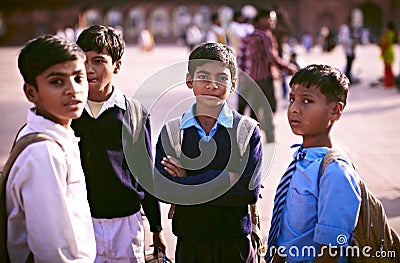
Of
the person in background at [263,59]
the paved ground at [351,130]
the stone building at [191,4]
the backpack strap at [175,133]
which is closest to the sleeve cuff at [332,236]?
the backpack strap at [175,133]

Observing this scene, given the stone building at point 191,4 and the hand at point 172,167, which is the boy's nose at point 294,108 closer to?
the hand at point 172,167

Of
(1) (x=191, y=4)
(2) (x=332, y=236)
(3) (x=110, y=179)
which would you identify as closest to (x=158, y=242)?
(3) (x=110, y=179)

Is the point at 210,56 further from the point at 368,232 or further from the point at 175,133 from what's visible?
the point at 368,232

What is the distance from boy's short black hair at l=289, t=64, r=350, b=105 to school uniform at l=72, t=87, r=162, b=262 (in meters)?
0.73

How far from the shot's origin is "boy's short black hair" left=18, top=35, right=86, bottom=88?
1.71m

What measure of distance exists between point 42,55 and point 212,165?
749 millimetres

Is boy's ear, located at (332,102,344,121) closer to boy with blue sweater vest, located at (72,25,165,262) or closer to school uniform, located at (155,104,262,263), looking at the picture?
school uniform, located at (155,104,262,263)

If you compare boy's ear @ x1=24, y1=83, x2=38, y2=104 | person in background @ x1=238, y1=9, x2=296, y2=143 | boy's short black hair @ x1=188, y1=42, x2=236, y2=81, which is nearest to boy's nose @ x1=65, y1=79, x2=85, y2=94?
boy's ear @ x1=24, y1=83, x2=38, y2=104

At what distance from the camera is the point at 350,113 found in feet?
29.3

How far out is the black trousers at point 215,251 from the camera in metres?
2.15

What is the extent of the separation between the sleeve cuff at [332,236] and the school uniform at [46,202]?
2.46 feet

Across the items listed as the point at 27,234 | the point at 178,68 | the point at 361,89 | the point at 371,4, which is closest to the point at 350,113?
the point at 361,89

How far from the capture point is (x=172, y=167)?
2.04m

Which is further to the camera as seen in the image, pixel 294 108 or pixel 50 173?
pixel 294 108
